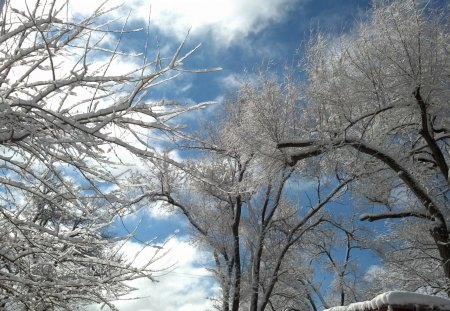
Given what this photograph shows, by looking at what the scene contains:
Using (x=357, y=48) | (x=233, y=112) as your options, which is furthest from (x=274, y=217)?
(x=357, y=48)

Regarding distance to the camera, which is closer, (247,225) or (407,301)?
(407,301)

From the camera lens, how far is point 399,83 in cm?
1009

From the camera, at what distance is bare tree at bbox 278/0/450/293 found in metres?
10.1

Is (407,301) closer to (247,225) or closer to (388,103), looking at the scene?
(388,103)

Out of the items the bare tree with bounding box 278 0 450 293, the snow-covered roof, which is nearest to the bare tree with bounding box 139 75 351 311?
the bare tree with bounding box 278 0 450 293

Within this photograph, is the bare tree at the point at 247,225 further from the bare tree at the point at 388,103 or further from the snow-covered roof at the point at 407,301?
the snow-covered roof at the point at 407,301

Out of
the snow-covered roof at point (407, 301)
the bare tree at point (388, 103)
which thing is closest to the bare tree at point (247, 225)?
the bare tree at point (388, 103)

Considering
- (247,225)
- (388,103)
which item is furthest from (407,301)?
(247,225)

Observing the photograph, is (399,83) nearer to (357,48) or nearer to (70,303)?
(357,48)

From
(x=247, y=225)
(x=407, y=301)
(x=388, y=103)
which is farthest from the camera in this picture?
(x=247, y=225)

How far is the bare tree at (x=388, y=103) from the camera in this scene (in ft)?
33.1

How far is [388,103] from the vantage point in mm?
10461

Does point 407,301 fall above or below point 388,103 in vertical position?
below

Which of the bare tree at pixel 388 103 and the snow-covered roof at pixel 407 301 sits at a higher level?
the bare tree at pixel 388 103
